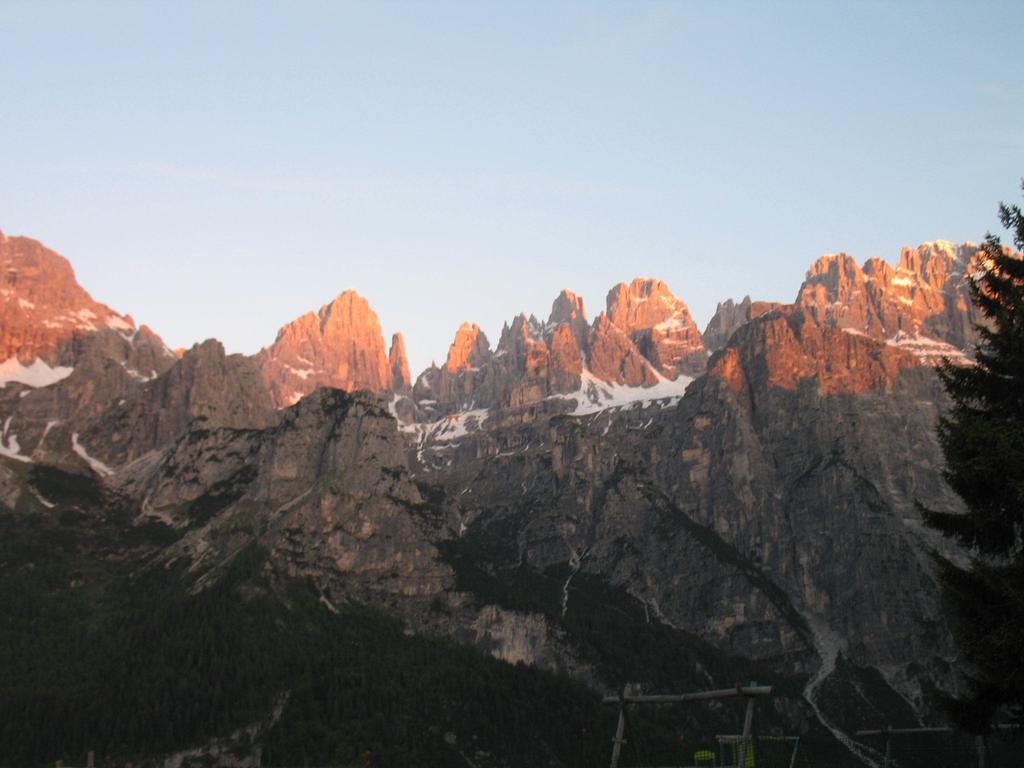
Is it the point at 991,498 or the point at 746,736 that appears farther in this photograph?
the point at 746,736

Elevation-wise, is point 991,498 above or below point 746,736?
above

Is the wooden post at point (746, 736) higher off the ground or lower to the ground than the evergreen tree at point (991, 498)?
lower

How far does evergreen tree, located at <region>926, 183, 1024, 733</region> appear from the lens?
23781mm

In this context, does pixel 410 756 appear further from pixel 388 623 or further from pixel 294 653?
pixel 388 623

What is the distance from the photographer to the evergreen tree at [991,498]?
23781 mm

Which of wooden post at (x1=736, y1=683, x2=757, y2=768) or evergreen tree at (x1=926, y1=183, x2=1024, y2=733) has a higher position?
evergreen tree at (x1=926, y1=183, x2=1024, y2=733)

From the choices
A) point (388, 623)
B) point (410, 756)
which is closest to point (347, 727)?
point (410, 756)

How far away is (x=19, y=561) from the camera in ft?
648

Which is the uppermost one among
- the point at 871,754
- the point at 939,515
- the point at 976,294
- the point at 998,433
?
the point at 976,294

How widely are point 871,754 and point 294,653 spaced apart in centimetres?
8278

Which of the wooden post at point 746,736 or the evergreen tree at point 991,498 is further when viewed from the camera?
the wooden post at point 746,736

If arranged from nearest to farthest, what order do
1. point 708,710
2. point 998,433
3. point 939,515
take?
1. point 998,433
2. point 939,515
3. point 708,710

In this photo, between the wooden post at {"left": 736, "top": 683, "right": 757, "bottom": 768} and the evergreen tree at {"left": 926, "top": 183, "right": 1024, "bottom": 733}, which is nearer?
the evergreen tree at {"left": 926, "top": 183, "right": 1024, "bottom": 733}

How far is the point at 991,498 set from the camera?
81.1ft
